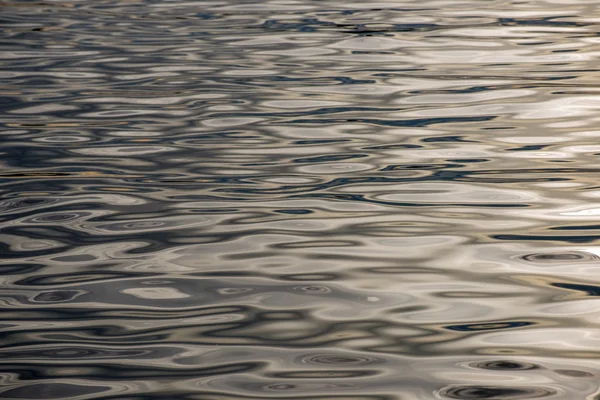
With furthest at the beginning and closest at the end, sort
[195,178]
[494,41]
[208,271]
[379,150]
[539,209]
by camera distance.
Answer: [494,41] < [379,150] < [195,178] < [539,209] < [208,271]

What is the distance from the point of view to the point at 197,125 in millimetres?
3859

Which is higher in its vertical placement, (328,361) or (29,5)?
(29,5)

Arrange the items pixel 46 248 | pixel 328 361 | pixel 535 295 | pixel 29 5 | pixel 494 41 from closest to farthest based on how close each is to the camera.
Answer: pixel 328 361 → pixel 535 295 → pixel 46 248 → pixel 494 41 → pixel 29 5

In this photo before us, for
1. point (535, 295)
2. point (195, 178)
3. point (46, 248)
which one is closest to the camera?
point (535, 295)

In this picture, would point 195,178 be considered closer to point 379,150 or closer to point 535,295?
point 379,150

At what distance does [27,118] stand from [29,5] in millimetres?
4074

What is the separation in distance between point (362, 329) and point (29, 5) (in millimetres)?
6495

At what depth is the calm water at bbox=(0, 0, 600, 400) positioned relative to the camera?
6.09 ft

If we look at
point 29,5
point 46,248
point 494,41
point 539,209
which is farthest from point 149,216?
point 29,5

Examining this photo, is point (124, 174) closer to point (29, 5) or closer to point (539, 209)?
point (539, 209)

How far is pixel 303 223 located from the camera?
2.73 metres

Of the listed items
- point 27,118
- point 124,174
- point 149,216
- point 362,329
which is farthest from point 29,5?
point 362,329

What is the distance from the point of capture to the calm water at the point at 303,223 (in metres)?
1.86

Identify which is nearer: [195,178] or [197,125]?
[195,178]
